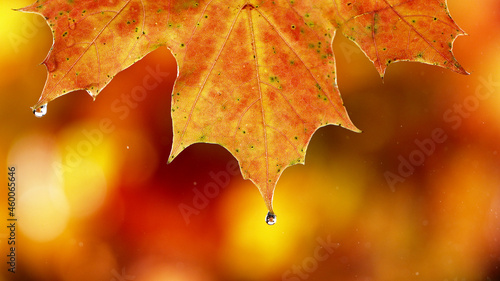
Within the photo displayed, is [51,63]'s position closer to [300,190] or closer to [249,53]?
[249,53]

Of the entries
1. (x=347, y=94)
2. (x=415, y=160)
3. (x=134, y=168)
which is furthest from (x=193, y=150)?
(x=415, y=160)

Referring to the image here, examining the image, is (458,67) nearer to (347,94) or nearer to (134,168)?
(347,94)

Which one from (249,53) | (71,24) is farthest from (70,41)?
(249,53)

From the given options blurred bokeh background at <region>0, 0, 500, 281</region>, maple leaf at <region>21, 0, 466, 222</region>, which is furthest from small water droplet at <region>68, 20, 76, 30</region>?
blurred bokeh background at <region>0, 0, 500, 281</region>

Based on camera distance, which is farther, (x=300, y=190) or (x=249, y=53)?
(x=300, y=190)

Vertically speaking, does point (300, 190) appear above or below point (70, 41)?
below

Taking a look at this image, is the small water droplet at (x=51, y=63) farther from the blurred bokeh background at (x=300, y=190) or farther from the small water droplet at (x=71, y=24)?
the blurred bokeh background at (x=300, y=190)

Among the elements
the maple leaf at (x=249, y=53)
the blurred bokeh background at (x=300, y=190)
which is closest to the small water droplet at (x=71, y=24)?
the maple leaf at (x=249, y=53)
